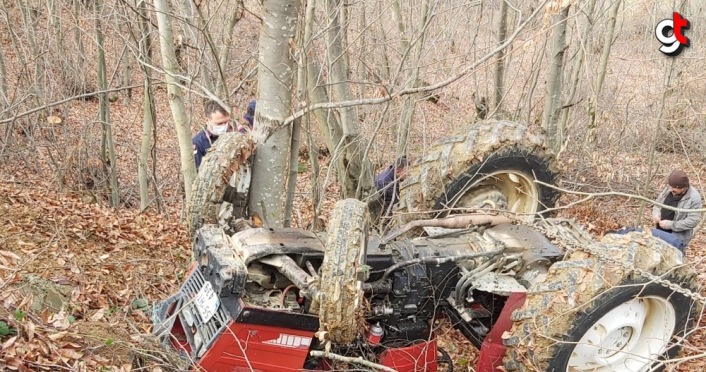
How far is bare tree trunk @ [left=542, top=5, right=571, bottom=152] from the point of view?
7279 millimetres

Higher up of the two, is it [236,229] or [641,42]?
[641,42]

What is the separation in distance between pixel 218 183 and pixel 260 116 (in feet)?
2.60

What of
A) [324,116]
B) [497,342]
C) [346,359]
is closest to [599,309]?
[497,342]

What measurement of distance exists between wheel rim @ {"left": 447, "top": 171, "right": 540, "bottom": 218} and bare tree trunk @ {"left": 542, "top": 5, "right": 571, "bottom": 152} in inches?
111

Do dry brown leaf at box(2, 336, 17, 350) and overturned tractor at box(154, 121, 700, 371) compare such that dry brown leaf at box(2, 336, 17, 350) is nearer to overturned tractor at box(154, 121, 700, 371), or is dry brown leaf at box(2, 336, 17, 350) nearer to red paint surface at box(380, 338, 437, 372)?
overturned tractor at box(154, 121, 700, 371)

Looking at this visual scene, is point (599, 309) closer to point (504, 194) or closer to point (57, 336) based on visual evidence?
point (504, 194)

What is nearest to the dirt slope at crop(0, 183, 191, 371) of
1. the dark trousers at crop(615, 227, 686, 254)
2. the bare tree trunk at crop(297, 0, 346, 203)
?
the bare tree trunk at crop(297, 0, 346, 203)

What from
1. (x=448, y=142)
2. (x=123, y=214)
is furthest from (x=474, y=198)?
(x=123, y=214)

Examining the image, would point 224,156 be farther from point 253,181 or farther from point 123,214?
point 123,214

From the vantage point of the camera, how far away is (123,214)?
680 cm

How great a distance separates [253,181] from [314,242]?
0.98 m

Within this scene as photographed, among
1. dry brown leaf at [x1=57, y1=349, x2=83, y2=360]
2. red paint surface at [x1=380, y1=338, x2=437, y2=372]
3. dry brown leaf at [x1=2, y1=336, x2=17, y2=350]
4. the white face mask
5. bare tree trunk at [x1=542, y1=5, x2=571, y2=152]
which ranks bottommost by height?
red paint surface at [x1=380, y1=338, x2=437, y2=372]

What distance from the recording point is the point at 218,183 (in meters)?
3.80

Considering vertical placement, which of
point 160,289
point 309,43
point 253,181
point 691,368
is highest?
point 309,43
